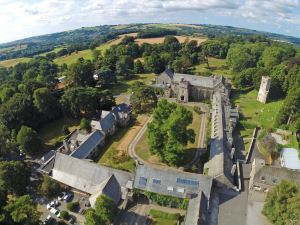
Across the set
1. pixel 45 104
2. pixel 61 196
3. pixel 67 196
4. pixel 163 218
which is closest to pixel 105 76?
pixel 45 104

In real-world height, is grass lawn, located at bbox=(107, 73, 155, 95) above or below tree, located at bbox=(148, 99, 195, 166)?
below

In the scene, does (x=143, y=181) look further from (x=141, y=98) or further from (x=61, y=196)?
(x=141, y=98)

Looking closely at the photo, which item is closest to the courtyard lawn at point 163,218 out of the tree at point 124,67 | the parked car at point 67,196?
the parked car at point 67,196

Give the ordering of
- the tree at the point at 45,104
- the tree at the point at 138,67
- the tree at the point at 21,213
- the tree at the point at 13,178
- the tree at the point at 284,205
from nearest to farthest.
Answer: the tree at the point at 284,205 < the tree at the point at 21,213 < the tree at the point at 13,178 < the tree at the point at 45,104 < the tree at the point at 138,67

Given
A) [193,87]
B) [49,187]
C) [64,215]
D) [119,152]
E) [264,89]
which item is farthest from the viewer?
[193,87]

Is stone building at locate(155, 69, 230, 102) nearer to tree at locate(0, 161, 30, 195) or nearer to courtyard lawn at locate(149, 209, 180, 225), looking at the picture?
courtyard lawn at locate(149, 209, 180, 225)

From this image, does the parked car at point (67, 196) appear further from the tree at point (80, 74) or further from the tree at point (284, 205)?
the tree at point (80, 74)

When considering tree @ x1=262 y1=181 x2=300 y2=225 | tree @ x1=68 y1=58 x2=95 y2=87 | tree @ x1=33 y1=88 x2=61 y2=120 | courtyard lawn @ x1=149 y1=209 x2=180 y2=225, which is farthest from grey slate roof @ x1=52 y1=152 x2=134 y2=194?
tree @ x1=68 y1=58 x2=95 y2=87
